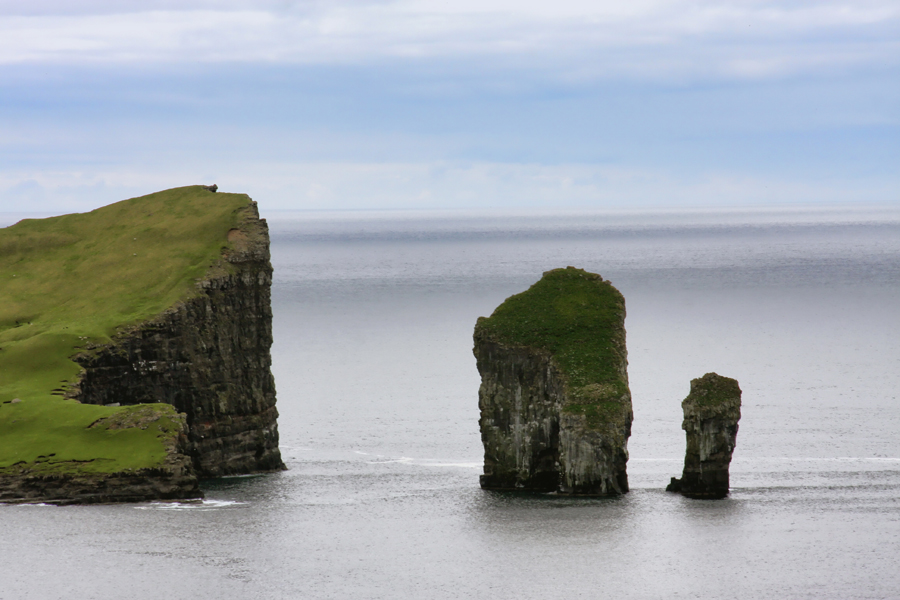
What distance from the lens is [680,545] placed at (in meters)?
49.3

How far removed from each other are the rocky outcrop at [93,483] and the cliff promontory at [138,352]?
2.2 inches

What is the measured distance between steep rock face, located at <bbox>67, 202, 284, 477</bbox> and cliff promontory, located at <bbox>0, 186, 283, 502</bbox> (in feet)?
0.27

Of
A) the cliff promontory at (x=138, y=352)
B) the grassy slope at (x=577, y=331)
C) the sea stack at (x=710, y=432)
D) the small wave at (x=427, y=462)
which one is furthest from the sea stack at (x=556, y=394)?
the cliff promontory at (x=138, y=352)

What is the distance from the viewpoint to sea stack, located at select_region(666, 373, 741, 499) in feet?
186

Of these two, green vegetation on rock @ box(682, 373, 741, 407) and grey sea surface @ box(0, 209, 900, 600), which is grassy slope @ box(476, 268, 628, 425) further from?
grey sea surface @ box(0, 209, 900, 600)

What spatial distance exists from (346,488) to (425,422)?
75.1ft

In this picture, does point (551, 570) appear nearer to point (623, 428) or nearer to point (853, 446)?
point (623, 428)

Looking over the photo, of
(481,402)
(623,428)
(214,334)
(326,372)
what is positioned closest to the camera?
(623,428)

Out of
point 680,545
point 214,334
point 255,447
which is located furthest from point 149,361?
point 680,545

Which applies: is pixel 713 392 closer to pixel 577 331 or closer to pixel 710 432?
pixel 710 432

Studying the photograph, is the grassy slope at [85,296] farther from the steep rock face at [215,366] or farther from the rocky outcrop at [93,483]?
the steep rock face at [215,366]

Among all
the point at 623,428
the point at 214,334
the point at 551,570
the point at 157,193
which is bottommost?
the point at 551,570

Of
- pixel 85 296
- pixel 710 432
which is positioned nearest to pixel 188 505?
pixel 85 296

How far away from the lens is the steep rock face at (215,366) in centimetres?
6431
